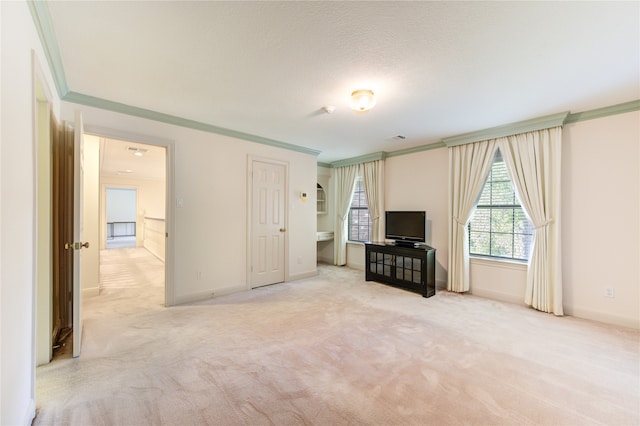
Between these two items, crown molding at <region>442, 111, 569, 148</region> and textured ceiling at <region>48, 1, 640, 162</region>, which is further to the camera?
crown molding at <region>442, 111, 569, 148</region>

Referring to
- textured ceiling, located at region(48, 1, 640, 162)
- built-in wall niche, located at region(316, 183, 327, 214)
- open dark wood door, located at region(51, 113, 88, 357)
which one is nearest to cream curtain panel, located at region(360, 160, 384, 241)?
built-in wall niche, located at region(316, 183, 327, 214)

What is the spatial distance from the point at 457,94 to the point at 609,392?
2.73m

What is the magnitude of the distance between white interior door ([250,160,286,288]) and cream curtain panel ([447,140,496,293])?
9.24ft

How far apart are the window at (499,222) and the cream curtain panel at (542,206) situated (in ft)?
0.69

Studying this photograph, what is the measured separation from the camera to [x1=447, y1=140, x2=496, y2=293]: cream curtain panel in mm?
4023

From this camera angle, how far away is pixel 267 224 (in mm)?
4609

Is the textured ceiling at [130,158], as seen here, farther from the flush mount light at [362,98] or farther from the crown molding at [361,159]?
the crown molding at [361,159]

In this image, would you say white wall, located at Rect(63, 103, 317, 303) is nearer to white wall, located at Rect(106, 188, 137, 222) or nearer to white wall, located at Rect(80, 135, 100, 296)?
white wall, located at Rect(80, 135, 100, 296)

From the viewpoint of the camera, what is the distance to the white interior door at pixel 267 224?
14.6 feet

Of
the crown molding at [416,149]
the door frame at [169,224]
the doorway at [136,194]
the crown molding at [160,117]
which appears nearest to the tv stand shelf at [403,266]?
the crown molding at [416,149]

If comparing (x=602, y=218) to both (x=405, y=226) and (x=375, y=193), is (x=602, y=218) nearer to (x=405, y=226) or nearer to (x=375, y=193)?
(x=405, y=226)

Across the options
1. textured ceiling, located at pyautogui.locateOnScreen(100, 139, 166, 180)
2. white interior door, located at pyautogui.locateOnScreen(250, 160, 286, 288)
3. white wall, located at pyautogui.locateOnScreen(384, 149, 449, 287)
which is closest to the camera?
white interior door, located at pyautogui.locateOnScreen(250, 160, 286, 288)

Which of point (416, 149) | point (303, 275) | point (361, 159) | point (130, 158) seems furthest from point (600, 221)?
point (130, 158)

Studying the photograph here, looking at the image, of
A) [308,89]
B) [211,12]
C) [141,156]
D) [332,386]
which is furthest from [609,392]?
[141,156]
